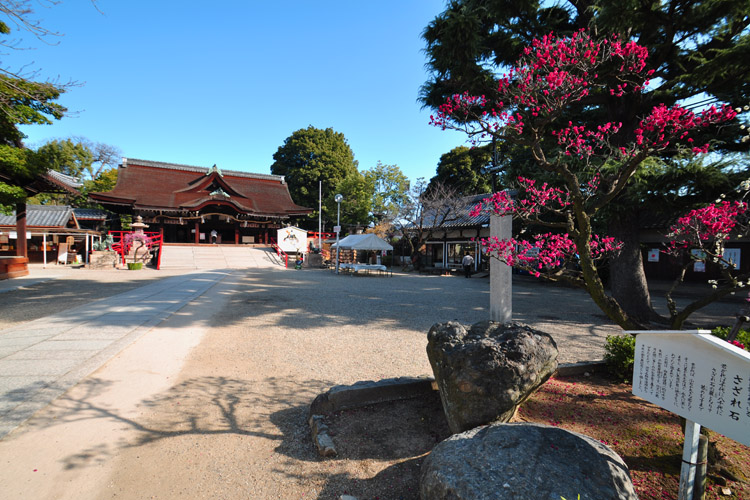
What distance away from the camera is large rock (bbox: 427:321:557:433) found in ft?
8.18

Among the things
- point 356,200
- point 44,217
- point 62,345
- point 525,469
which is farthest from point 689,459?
point 44,217

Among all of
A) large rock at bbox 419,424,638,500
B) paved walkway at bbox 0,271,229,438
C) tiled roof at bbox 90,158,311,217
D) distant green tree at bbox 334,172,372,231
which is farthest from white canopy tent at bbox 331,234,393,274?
large rock at bbox 419,424,638,500

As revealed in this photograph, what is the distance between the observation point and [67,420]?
3146mm

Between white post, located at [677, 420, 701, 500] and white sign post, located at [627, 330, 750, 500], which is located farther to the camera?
white post, located at [677, 420, 701, 500]

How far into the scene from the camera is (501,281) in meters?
4.31

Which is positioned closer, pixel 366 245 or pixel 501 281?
pixel 501 281

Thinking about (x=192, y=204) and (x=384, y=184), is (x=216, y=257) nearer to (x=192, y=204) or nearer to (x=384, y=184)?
(x=192, y=204)

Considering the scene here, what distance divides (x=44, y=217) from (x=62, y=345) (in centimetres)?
2465

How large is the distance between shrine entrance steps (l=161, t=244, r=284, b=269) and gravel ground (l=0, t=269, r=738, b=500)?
12.2 metres

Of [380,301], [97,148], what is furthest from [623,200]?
[97,148]

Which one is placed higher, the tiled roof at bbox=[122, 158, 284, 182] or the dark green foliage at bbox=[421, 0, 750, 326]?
the tiled roof at bbox=[122, 158, 284, 182]

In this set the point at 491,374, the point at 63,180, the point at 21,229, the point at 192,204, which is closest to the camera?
the point at 491,374

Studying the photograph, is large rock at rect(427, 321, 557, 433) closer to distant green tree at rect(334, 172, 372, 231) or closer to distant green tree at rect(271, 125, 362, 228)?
distant green tree at rect(334, 172, 372, 231)

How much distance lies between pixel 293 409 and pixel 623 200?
24.1 ft
